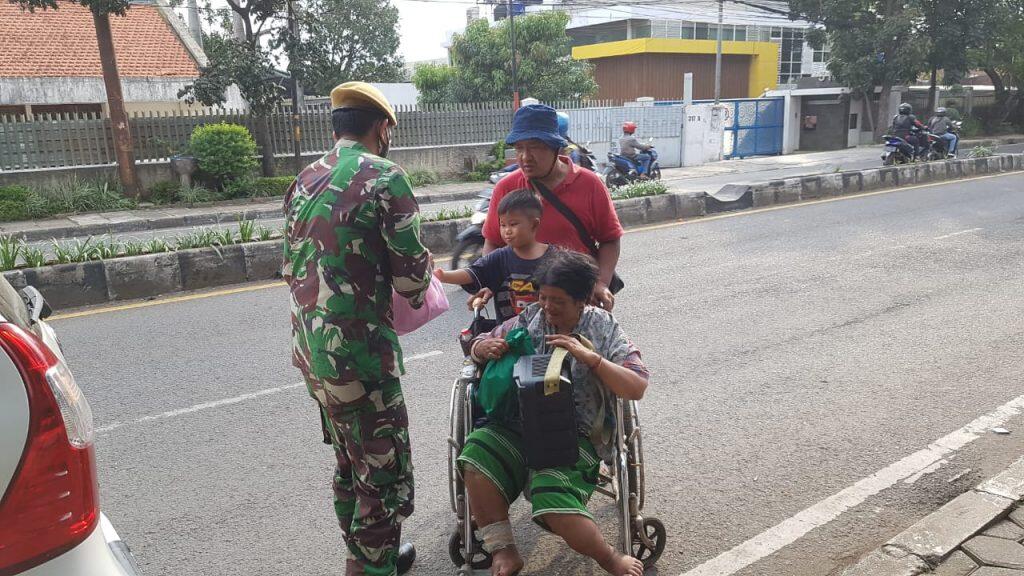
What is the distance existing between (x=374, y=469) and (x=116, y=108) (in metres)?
14.3

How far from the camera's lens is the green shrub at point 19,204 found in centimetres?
1333

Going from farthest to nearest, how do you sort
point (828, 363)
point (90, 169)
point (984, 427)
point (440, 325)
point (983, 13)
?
point (983, 13), point (90, 169), point (440, 325), point (828, 363), point (984, 427)

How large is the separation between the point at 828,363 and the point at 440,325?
284cm

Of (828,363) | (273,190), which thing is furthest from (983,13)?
(828,363)

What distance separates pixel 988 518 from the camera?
3.14 m

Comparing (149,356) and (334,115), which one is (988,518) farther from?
(149,356)

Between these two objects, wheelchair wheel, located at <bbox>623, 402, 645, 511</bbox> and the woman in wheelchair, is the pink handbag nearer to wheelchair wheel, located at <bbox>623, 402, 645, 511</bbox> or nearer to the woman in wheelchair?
the woman in wheelchair

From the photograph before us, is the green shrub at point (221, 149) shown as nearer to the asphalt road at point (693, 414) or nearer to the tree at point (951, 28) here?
the asphalt road at point (693, 414)

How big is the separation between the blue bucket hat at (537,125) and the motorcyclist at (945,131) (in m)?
17.7

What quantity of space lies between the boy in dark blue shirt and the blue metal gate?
22.8 metres

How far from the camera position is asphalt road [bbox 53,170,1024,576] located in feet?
10.5

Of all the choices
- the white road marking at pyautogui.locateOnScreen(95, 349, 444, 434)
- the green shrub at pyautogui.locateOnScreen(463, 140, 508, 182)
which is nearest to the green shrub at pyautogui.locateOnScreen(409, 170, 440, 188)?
the green shrub at pyautogui.locateOnScreen(463, 140, 508, 182)

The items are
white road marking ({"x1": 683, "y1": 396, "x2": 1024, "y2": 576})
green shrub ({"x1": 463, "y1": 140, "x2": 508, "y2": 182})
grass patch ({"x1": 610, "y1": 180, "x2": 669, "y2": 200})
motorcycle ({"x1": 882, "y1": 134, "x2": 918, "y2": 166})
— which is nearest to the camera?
white road marking ({"x1": 683, "y1": 396, "x2": 1024, "y2": 576})

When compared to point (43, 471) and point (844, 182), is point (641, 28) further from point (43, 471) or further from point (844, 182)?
point (43, 471)
